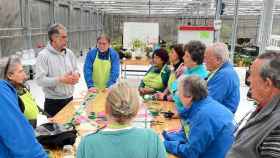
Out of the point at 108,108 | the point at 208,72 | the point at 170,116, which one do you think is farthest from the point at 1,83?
the point at 208,72

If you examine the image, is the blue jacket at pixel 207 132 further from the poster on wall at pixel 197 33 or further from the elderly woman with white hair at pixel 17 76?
the poster on wall at pixel 197 33

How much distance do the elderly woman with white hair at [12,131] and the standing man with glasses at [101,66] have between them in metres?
2.37

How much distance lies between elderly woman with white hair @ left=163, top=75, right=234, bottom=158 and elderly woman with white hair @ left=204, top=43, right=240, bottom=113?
2.27ft

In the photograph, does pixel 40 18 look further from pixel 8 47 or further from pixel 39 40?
pixel 8 47

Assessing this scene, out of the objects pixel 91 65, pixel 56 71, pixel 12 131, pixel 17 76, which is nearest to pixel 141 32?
pixel 91 65

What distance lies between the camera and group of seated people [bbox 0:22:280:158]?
1511 millimetres

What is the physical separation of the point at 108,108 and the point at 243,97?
635cm

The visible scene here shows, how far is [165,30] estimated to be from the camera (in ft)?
64.0

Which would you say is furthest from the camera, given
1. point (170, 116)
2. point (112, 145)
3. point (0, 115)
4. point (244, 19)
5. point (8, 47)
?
point (244, 19)

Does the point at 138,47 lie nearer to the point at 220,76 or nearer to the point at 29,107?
the point at 220,76

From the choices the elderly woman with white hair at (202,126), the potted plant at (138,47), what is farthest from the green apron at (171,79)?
the potted plant at (138,47)

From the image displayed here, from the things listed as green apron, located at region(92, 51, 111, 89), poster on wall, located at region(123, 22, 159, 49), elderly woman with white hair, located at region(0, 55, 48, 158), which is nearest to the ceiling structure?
poster on wall, located at region(123, 22, 159, 49)

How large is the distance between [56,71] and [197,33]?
471cm

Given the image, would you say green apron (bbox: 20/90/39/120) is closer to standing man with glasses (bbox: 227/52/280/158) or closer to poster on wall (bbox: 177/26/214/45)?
standing man with glasses (bbox: 227/52/280/158)
